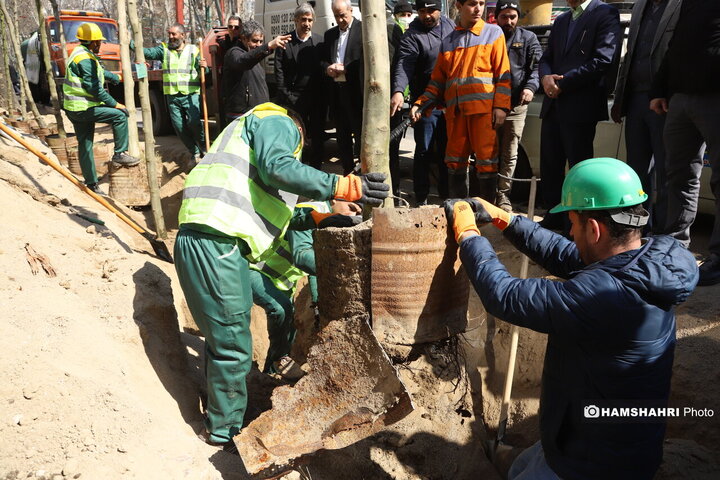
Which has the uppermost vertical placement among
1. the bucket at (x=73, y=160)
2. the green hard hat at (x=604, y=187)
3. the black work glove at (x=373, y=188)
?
the green hard hat at (x=604, y=187)

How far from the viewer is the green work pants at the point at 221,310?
2.96 m

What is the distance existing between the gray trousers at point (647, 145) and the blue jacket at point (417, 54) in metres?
1.75

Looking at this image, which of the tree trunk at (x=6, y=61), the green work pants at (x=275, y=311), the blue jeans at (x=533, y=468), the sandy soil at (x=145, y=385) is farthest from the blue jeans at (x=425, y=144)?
the tree trunk at (x=6, y=61)

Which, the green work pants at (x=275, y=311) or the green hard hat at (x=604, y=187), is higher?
the green hard hat at (x=604, y=187)

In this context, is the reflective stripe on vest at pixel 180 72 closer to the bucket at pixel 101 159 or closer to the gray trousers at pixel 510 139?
the bucket at pixel 101 159

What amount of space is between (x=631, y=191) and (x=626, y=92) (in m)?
2.48

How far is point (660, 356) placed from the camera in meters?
2.06

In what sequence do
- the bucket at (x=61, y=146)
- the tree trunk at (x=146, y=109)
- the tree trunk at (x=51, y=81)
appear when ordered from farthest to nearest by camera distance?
the tree trunk at (x=51, y=81) < the bucket at (x=61, y=146) < the tree trunk at (x=146, y=109)

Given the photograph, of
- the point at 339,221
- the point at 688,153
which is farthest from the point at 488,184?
the point at 339,221

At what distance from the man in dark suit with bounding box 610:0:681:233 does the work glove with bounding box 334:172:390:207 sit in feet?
7.81

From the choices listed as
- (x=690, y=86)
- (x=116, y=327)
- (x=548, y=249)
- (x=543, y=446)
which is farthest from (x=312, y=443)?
(x=690, y=86)

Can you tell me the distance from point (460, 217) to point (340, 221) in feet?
2.12

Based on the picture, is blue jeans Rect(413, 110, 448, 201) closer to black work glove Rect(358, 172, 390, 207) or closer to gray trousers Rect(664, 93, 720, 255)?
gray trousers Rect(664, 93, 720, 255)

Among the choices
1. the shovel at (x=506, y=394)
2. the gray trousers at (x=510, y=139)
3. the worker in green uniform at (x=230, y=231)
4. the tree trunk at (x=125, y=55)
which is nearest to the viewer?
the worker in green uniform at (x=230, y=231)
